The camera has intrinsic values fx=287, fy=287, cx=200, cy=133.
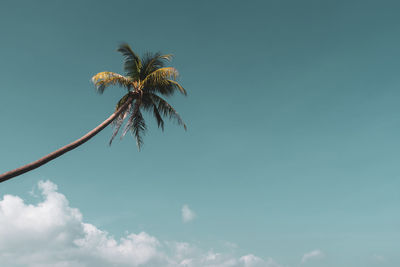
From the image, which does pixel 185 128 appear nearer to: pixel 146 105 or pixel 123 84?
pixel 146 105

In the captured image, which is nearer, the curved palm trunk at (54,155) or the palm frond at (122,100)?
the curved palm trunk at (54,155)

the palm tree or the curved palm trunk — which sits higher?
the palm tree

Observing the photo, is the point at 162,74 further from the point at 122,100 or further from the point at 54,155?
the point at 54,155

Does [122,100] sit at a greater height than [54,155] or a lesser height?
greater

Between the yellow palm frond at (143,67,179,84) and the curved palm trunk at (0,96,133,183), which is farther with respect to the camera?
the yellow palm frond at (143,67,179,84)

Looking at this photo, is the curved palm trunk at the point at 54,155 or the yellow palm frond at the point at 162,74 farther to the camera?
the yellow palm frond at the point at 162,74

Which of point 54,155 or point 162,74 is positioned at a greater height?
point 162,74

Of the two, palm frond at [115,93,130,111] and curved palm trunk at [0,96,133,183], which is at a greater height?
palm frond at [115,93,130,111]

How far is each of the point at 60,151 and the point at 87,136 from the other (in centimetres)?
147

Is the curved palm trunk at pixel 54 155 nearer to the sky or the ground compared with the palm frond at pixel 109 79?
nearer to the ground

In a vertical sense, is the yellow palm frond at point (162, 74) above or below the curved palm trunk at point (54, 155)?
above

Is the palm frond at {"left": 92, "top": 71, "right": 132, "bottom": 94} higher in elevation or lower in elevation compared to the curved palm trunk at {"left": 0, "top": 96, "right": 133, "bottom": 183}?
higher

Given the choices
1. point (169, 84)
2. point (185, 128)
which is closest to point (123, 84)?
point (169, 84)

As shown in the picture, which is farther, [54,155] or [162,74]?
[162,74]
